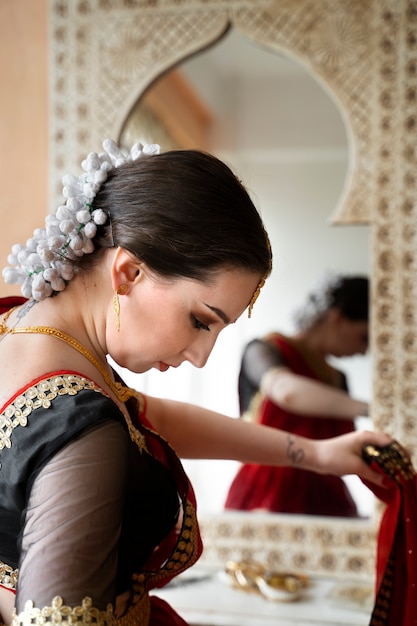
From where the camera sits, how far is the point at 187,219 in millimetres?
948

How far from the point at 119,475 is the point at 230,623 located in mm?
1191

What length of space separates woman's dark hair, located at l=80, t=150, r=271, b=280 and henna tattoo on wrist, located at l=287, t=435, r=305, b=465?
19.3 inches

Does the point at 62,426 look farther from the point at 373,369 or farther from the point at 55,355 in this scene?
the point at 373,369

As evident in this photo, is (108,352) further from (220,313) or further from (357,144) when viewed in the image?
(357,144)

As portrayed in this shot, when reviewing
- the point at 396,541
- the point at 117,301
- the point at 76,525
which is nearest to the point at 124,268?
the point at 117,301

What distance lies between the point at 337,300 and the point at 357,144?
16.7 inches

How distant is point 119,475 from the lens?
799 millimetres

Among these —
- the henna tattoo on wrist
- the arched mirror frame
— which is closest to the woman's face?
the henna tattoo on wrist

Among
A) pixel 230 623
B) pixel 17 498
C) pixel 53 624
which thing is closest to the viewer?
pixel 53 624

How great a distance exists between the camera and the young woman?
769 millimetres

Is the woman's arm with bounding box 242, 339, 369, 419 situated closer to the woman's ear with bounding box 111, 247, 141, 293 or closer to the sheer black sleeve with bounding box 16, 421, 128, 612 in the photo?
the woman's ear with bounding box 111, 247, 141, 293

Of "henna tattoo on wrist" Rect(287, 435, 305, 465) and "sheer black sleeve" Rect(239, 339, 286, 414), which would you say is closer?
"henna tattoo on wrist" Rect(287, 435, 305, 465)

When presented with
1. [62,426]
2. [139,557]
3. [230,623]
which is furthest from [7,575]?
[230,623]

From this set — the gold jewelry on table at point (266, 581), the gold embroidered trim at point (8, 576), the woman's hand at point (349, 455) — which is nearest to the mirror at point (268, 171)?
the gold jewelry on table at point (266, 581)
